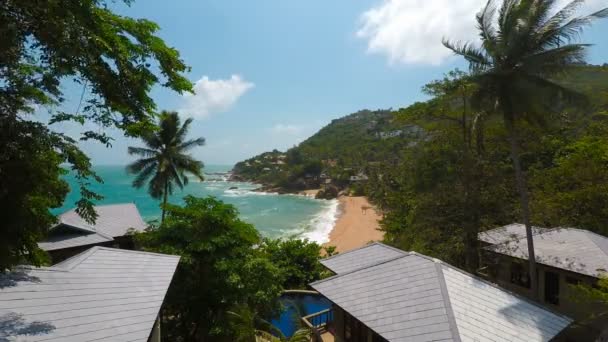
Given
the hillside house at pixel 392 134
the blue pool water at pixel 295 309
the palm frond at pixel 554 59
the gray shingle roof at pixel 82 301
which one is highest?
the hillside house at pixel 392 134

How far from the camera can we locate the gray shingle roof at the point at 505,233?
16.1m

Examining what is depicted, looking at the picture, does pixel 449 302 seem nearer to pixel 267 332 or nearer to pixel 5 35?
pixel 267 332

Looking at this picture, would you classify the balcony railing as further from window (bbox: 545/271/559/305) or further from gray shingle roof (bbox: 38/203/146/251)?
gray shingle roof (bbox: 38/203/146/251)

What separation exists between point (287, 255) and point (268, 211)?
48927 mm

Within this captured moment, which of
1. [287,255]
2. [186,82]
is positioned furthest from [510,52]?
[287,255]

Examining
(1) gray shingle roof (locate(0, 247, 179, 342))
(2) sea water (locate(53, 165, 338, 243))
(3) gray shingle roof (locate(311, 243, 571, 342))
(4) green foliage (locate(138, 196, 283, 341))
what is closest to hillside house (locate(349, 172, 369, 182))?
(2) sea water (locate(53, 165, 338, 243))

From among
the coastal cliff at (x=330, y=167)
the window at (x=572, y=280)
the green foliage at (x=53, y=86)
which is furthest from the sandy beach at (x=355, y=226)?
the green foliage at (x=53, y=86)

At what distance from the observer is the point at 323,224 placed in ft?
184

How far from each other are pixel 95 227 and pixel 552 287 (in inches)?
935

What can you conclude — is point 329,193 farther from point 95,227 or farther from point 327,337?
point 327,337

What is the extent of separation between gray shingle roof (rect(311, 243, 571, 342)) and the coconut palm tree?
433 cm

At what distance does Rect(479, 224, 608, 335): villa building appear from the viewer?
42.1 feet

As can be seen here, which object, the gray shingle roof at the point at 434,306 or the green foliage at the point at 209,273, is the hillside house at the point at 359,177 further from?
the gray shingle roof at the point at 434,306

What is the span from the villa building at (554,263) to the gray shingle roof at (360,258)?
5.33 meters
